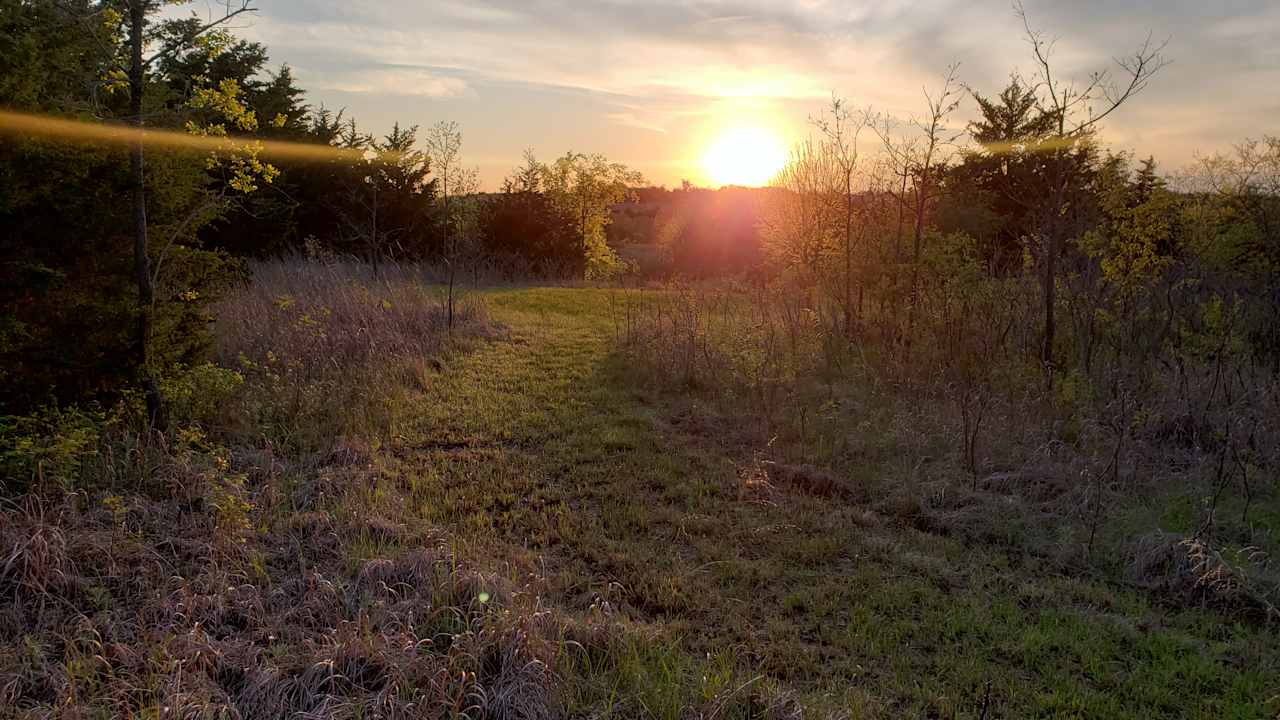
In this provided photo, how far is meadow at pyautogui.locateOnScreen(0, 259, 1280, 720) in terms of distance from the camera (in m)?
3.22

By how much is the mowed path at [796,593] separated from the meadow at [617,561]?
0.02 meters

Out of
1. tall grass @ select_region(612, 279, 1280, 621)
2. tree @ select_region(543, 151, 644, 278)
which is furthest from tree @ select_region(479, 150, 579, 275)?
tall grass @ select_region(612, 279, 1280, 621)

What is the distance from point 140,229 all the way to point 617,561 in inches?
170

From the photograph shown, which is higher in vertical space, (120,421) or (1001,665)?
(120,421)

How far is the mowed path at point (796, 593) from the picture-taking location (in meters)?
3.41

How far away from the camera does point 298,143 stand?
19.0 m

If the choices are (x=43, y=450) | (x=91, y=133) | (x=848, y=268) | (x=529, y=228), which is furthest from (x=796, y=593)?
(x=529, y=228)

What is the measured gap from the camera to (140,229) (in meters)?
5.29

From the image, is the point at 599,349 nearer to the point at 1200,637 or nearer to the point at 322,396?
the point at 322,396

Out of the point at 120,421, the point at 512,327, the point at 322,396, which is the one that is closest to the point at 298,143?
the point at 512,327

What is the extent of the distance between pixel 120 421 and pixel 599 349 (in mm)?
6918

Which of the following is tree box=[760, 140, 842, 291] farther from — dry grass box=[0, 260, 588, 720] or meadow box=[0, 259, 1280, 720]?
dry grass box=[0, 260, 588, 720]

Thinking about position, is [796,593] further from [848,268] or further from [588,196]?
[588,196]

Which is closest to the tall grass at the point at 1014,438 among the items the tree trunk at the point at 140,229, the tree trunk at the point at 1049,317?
the tree trunk at the point at 1049,317
